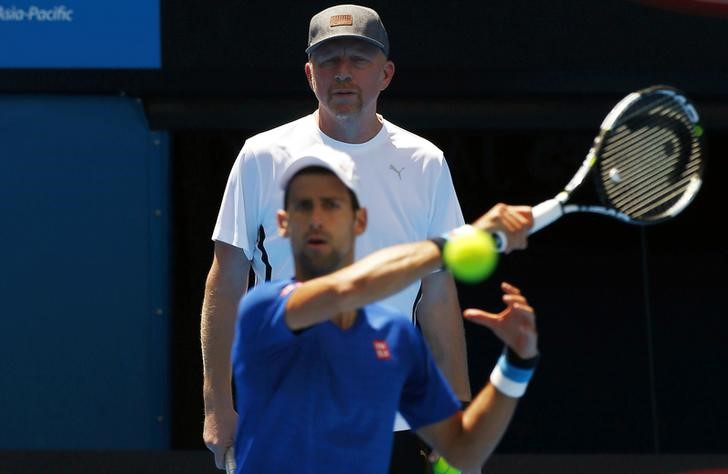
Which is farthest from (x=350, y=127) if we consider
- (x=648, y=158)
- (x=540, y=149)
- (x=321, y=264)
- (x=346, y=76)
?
(x=540, y=149)

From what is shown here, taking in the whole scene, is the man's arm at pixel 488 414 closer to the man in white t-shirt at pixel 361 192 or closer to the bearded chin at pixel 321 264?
the bearded chin at pixel 321 264

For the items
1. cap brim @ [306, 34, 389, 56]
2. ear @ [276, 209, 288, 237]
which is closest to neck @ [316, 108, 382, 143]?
cap brim @ [306, 34, 389, 56]

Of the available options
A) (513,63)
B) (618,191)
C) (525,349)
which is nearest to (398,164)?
(618,191)

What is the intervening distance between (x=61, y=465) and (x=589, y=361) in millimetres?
2350

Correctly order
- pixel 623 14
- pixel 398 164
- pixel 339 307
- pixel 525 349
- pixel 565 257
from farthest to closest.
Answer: pixel 565 257 → pixel 623 14 → pixel 398 164 → pixel 525 349 → pixel 339 307

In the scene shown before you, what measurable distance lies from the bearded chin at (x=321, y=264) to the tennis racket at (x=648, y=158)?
0.76 meters

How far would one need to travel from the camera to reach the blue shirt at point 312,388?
9.91ft

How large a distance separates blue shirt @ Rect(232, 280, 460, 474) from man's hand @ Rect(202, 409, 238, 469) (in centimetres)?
109

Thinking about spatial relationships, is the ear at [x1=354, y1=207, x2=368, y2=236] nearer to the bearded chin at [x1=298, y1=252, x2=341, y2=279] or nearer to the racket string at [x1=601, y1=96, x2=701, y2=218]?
the bearded chin at [x1=298, y1=252, x2=341, y2=279]

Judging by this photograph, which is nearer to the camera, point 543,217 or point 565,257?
point 543,217

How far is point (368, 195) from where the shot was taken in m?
4.08

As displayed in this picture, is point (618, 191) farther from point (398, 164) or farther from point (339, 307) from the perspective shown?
point (339, 307)

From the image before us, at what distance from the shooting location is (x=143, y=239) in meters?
6.64

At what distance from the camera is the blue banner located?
631 centimetres
